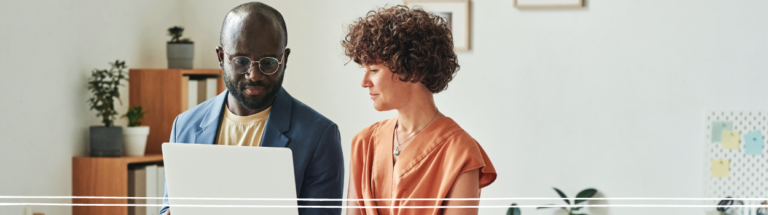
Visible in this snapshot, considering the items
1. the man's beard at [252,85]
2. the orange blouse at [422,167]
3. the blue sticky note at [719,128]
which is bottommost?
the blue sticky note at [719,128]

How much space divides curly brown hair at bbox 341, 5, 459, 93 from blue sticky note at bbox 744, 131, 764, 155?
79.9 inches

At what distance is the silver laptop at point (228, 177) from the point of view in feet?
2.18

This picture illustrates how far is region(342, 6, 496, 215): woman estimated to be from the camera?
0.83m

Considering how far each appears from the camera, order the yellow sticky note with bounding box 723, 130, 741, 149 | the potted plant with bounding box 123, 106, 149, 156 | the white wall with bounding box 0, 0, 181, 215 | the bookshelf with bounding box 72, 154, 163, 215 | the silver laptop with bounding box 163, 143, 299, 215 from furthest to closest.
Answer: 1. the yellow sticky note with bounding box 723, 130, 741, 149
2. the potted plant with bounding box 123, 106, 149, 156
3. the bookshelf with bounding box 72, 154, 163, 215
4. the white wall with bounding box 0, 0, 181, 215
5. the silver laptop with bounding box 163, 143, 299, 215

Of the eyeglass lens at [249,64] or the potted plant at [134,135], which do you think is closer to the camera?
the eyeglass lens at [249,64]

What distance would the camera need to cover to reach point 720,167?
8.00ft

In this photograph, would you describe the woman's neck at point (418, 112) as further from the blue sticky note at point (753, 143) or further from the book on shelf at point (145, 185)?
the blue sticky note at point (753, 143)

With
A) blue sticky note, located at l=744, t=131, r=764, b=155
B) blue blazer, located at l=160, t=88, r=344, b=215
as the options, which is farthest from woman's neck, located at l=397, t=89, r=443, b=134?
blue sticky note, located at l=744, t=131, r=764, b=155

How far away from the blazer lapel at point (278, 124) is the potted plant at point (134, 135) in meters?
1.65

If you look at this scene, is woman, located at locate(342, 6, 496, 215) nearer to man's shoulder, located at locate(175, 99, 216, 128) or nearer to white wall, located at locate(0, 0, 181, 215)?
man's shoulder, located at locate(175, 99, 216, 128)

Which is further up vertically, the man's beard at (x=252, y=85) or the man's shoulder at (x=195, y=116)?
the man's beard at (x=252, y=85)

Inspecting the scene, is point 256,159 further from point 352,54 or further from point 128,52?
point 128,52

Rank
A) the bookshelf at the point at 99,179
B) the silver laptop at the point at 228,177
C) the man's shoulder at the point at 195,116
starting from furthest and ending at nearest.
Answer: the bookshelf at the point at 99,179, the man's shoulder at the point at 195,116, the silver laptop at the point at 228,177

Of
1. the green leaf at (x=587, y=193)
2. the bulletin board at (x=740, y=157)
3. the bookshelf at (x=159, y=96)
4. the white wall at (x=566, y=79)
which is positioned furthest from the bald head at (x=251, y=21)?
the bulletin board at (x=740, y=157)
